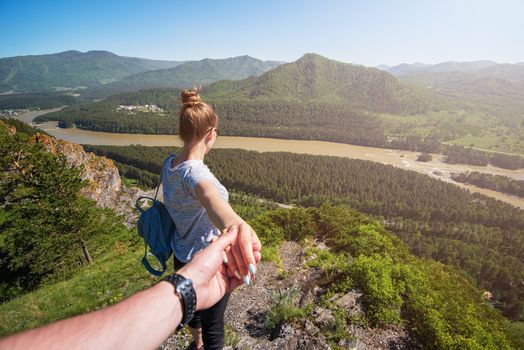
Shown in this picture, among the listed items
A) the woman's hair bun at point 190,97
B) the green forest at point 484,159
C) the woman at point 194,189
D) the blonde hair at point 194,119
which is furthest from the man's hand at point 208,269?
the green forest at point 484,159

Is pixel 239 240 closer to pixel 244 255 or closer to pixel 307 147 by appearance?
pixel 244 255

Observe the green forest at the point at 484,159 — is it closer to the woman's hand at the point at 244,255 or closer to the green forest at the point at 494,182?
the green forest at the point at 494,182

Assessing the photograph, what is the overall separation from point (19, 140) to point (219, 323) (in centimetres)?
1942

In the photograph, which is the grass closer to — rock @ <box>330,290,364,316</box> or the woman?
rock @ <box>330,290,364,316</box>

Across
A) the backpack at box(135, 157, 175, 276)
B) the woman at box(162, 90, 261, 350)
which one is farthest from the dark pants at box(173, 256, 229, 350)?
the backpack at box(135, 157, 175, 276)

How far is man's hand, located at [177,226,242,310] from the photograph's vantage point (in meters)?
1.38

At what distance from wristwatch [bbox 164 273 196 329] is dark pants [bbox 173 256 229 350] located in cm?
118

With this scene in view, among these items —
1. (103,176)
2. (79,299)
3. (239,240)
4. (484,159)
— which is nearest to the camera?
(239,240)

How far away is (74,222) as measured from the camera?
41.7 ft

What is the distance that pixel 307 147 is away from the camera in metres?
104

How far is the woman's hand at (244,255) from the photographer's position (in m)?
1.49

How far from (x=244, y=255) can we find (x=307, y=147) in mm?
104424

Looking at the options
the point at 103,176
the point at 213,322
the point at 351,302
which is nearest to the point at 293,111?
the point at 103,176

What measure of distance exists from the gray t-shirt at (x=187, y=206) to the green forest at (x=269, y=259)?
2.99m
